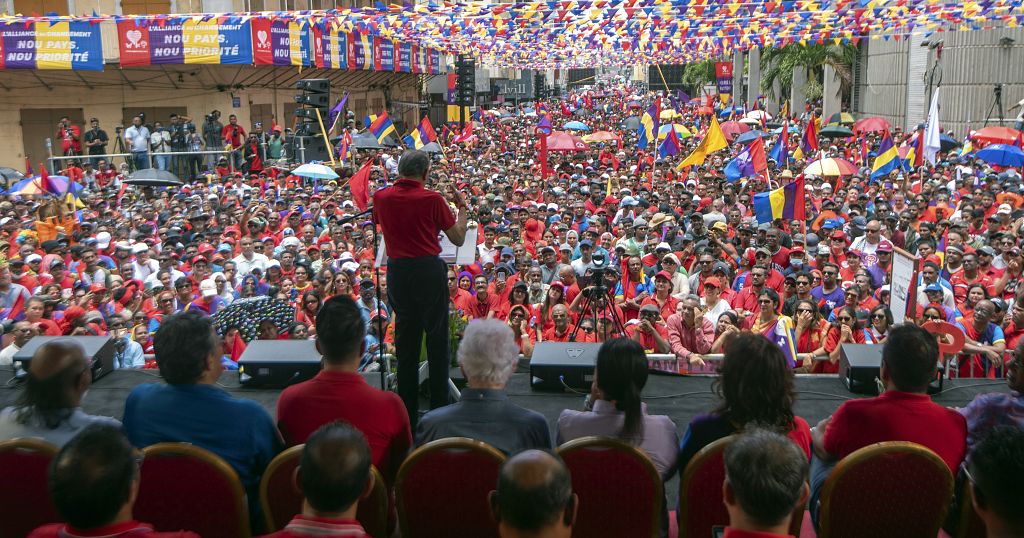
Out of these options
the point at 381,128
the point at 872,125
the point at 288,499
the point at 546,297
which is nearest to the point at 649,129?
the point at 872,125

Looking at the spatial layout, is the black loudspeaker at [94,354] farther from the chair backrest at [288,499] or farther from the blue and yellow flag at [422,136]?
the blue and yellow flag at [422,136]

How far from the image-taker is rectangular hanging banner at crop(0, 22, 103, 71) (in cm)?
2197

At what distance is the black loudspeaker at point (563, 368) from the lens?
19.1ft

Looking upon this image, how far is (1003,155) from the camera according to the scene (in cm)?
1670

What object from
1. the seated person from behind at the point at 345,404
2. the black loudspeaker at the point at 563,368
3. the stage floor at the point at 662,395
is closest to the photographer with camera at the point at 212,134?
the stage floor at the point at 662,395

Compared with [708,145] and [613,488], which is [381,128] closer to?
[708,145]

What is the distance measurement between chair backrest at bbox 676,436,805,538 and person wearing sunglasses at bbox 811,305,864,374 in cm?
461

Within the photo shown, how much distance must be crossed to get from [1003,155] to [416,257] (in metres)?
15.1

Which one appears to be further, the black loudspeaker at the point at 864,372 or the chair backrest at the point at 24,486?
the black loudspeaker at the point at 864,372

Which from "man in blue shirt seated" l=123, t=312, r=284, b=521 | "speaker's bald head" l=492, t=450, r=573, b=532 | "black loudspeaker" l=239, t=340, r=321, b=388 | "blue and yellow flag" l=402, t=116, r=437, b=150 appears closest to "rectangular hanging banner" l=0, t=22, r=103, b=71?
"blue and yellow flag" l=402, t=116, r=437, b=150

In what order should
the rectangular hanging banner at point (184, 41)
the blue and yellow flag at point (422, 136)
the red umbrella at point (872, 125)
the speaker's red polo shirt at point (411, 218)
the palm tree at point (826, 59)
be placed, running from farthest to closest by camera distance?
the palm tree at point (826, 59)
the red umbrella at point (872, 125)
the rectangular hanging banner at point (184, 41)
the blue and yellow flag at point (422, 136)
the speaker's red polo shirt at point (411, 218)

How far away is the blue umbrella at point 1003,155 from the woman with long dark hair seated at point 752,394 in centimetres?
1511

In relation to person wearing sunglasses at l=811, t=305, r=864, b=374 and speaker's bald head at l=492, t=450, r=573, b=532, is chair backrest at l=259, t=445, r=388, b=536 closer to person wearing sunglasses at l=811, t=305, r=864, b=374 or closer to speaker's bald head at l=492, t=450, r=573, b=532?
speaker's bald head at l=492, t=450, r=573, b=532

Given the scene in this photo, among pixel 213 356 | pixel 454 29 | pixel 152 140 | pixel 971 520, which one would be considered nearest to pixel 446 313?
pixel 213 356
